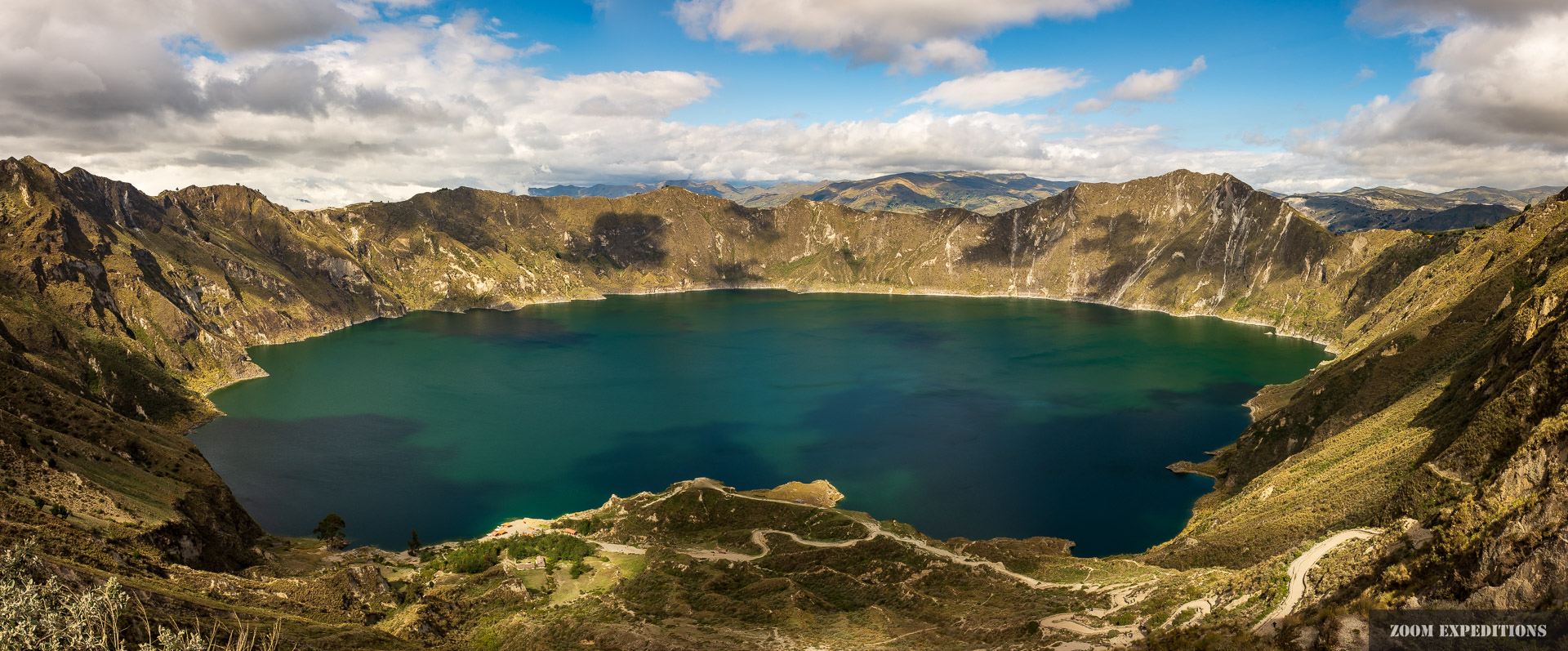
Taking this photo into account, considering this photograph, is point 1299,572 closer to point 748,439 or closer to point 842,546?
point 842,546

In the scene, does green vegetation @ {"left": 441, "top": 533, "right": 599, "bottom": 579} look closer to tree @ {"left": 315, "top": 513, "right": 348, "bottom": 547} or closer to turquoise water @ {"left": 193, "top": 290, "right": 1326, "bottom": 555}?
turquoise water @ {"left": 193, "top": 290, "right": 1326, "bottom": 555}

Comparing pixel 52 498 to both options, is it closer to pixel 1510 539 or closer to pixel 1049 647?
pixel 1049 647

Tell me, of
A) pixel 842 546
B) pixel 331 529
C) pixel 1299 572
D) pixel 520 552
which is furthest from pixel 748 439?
pixel 1299 572

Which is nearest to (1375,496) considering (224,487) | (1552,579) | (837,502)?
(1552,579)

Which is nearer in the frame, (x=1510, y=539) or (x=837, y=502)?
(x=1510, y=539)

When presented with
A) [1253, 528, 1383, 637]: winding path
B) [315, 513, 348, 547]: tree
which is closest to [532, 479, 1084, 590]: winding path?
[1253, 528, 1383, 637]: winding path

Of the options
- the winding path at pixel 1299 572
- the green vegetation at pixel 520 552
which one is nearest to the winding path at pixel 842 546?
the green vegetation at pixel 520 552

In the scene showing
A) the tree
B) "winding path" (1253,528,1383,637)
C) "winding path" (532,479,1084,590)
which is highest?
"winding path" (1253,528,1383,637)
